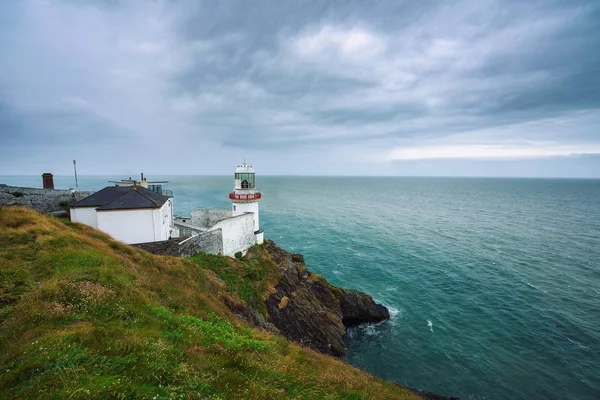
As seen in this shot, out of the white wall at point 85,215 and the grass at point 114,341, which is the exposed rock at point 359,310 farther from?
the white wall at point 85,215

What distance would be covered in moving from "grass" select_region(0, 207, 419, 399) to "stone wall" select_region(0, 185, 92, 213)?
12117 mm

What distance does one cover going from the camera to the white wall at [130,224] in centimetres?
2239

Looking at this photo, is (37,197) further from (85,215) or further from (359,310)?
(359,310)

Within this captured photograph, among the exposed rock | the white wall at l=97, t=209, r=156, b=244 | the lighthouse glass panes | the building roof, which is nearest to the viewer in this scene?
the white wall at l=97, t=209, r=156, b=244

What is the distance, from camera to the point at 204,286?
18484 millimetres

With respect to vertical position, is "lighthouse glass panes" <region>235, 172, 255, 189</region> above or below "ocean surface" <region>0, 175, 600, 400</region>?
above

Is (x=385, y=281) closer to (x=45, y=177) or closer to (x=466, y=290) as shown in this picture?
(x=466, y=290)

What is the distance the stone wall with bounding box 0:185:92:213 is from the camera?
23562 mm

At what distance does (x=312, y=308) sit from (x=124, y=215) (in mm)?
19480

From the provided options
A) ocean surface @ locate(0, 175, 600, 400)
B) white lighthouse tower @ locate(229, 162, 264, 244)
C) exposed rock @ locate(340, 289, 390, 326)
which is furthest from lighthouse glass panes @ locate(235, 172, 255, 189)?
exposed rock @ locate(340, 289, 390, 326)

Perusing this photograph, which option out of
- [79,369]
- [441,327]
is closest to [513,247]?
[441,327]

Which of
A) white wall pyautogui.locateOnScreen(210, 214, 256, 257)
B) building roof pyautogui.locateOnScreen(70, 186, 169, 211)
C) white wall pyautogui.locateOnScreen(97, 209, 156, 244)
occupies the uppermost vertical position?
building roof pyautogui.locateOnScreen(70, 186, 169, 211)

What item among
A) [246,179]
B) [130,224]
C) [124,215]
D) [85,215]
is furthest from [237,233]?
[85,215]

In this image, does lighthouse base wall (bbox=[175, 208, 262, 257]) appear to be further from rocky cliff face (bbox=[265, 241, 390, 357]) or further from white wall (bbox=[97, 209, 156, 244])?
white wall (bbox=[97, 209, 156, 244])
